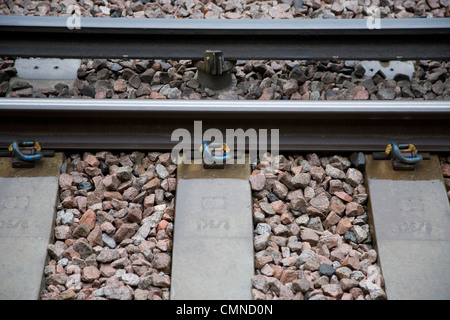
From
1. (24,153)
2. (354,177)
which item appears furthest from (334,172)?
(24,153)

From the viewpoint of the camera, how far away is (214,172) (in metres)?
4.19

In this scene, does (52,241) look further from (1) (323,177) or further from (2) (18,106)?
(1) (323,177)

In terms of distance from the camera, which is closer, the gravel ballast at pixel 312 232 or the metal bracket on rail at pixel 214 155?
the gravel ballast at pixel 312 232

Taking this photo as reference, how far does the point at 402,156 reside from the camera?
417 centimetres

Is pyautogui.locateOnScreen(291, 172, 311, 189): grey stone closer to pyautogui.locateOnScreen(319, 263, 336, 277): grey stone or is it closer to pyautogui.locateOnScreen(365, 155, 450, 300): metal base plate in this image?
pyautogui.locateOnScreen(365, 155, 450, 300): metal base plate

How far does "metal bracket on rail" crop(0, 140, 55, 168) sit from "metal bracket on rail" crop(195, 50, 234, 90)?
1.38 metres

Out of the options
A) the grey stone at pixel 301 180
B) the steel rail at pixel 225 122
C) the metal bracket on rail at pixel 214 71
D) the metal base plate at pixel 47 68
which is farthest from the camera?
the metal base plate at pixel 47 68

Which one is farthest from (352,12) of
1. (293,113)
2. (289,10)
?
(293,113)

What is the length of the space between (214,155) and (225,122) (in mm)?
323

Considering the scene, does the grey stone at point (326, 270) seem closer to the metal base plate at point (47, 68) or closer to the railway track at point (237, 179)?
the railway track at point (237, 179)

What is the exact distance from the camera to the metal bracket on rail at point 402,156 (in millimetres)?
4172

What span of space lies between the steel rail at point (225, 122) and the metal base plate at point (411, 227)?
0.75 feet

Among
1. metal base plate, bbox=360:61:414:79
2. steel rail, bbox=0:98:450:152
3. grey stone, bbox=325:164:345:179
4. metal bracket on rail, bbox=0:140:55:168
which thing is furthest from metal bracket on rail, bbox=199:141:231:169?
metal base plate, bbox=360:61:414:79

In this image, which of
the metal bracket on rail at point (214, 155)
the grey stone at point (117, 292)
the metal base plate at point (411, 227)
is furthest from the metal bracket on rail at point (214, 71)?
the grey stone at point (117, 292)
